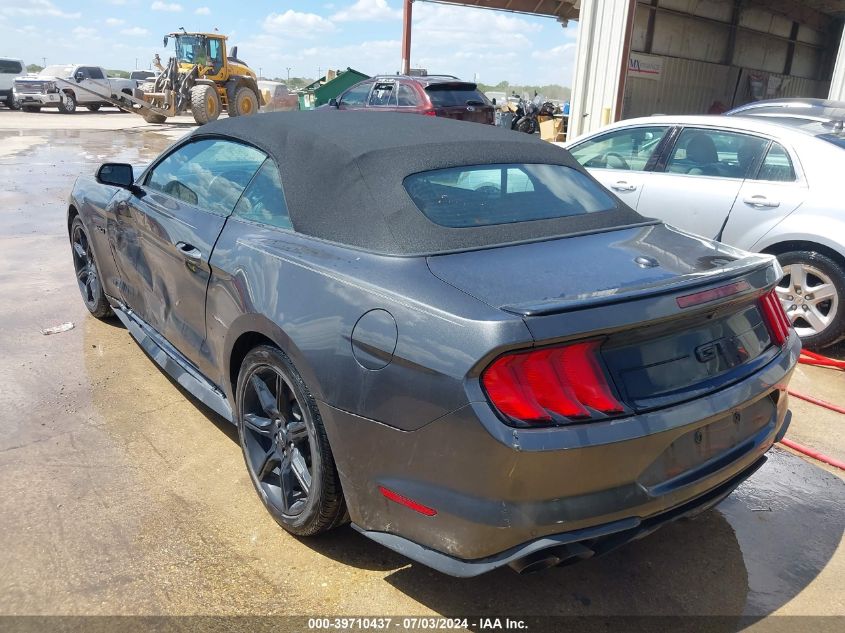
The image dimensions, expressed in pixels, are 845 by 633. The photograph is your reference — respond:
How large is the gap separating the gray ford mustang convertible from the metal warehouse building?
9.47m

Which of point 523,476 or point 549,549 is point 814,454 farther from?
point 523,476

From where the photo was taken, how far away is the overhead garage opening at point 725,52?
53.6 feet

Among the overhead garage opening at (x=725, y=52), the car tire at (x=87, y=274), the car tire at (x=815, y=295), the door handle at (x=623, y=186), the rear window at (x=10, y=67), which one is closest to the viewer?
the car tire at (x=815, y=295)

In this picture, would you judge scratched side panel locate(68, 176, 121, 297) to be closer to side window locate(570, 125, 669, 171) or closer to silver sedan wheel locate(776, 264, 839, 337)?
side window locate(570, 125, 669, 171)

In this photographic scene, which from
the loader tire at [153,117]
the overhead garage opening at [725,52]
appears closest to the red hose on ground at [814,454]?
the overhead garage opening at [725,52]

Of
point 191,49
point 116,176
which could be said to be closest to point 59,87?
point 191,49

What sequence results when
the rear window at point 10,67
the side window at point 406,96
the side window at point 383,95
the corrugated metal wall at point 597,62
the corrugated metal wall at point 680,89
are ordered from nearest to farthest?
the corrugated metal wall at point 597,62 → the side window at point 406,96 → the side window at point 383,95 → the corrugated metal wall at point 680,89 → the rear window at point 10,67

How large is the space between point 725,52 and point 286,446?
2118 centimetres

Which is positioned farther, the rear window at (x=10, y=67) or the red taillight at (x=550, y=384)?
the rear window at (x=10, y=67)

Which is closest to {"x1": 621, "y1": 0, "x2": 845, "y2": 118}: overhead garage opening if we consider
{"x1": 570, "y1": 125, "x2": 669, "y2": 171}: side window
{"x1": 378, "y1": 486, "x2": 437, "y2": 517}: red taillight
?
{"x1": 570, "y1": 125, "x2": 669, "y2": 171}: side window

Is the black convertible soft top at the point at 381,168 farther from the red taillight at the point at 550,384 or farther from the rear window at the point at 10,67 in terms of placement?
the rear window at the point at 10,67

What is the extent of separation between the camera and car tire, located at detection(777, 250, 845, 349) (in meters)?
4.56

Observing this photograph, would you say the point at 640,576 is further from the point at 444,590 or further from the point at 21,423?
the point at 21,423

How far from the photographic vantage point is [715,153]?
17.1ft
